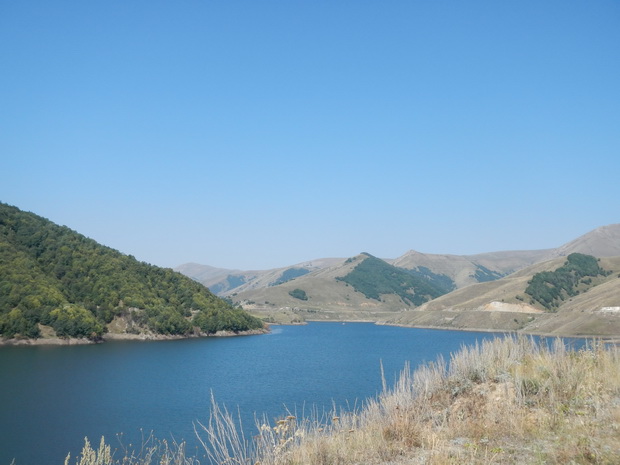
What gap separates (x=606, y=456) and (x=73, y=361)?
62.6 m

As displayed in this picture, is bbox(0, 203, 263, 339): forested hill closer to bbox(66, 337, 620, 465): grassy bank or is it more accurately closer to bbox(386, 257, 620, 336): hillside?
bbox(386, 257, 620, 336): hillside

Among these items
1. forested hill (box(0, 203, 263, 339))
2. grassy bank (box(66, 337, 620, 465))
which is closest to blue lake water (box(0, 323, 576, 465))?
grassy bank (box(66, 337, 620, 465))

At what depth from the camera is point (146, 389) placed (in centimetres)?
4325

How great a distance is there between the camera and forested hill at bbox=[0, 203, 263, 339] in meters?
81.2

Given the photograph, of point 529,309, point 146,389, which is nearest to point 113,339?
point 146,389

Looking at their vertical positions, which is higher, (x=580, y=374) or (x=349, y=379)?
(x=580, y=374)

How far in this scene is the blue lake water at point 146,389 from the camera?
28.1 metres

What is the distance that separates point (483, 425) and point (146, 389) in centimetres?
3840

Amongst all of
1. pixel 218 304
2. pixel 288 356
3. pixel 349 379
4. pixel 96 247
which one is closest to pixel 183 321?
pixel 218 304

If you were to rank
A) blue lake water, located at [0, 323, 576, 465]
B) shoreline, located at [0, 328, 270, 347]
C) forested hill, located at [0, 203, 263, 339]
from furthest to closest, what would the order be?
1. forested hill, located at [0, 203, 263, 339]
2. shoreline, located at [0, 328, 270, 347]
3. blue lake water, located at [0, 323, 576, 465]

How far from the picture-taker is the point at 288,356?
69.6 metres

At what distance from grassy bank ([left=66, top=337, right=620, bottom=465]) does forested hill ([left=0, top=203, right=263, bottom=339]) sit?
78.7 meters

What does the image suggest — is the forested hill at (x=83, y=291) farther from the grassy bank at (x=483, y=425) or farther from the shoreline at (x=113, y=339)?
the grassy bank at (x=483, y=425)

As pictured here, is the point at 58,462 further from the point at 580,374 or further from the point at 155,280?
the point at 155,280
